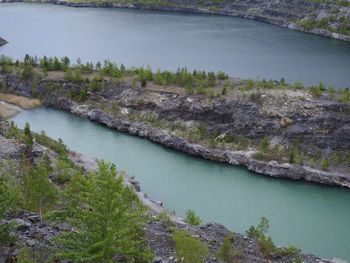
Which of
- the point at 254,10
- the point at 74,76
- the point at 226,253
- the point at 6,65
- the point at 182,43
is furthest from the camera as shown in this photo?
the point at 254,10

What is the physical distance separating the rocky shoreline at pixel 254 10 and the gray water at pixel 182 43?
8.46ft

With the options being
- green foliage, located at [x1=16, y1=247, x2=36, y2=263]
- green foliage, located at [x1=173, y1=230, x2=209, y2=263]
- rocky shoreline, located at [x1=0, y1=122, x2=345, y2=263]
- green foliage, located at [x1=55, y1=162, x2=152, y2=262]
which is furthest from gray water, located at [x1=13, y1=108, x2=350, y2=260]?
green foliage, located at [x1=16, y1=247, x2=36, y2=263]

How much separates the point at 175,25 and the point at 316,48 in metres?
31.1

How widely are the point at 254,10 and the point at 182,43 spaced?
37.0 metres

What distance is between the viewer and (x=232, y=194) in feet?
124

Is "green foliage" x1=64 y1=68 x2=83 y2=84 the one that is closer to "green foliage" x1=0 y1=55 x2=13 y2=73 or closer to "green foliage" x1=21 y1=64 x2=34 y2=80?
"green foliage" x1=21 y1=64 x2=34 y2=80

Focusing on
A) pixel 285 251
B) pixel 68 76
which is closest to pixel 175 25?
pixel 68 76

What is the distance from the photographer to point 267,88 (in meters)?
49.6

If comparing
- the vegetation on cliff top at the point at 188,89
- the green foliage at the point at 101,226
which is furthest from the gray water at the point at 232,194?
the green foliage at the point at 101,226

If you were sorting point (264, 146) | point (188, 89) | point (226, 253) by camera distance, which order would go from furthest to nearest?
Answer: 1. point (188, 89)
2. point (264, 146)
3. point (226, 253)

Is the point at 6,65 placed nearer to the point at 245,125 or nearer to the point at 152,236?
the point at 245,125

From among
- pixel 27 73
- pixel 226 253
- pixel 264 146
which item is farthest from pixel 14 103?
pixel 226 253

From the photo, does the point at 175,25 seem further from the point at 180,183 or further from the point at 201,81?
the point at 180,183

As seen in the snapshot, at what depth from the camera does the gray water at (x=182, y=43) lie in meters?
71.9
